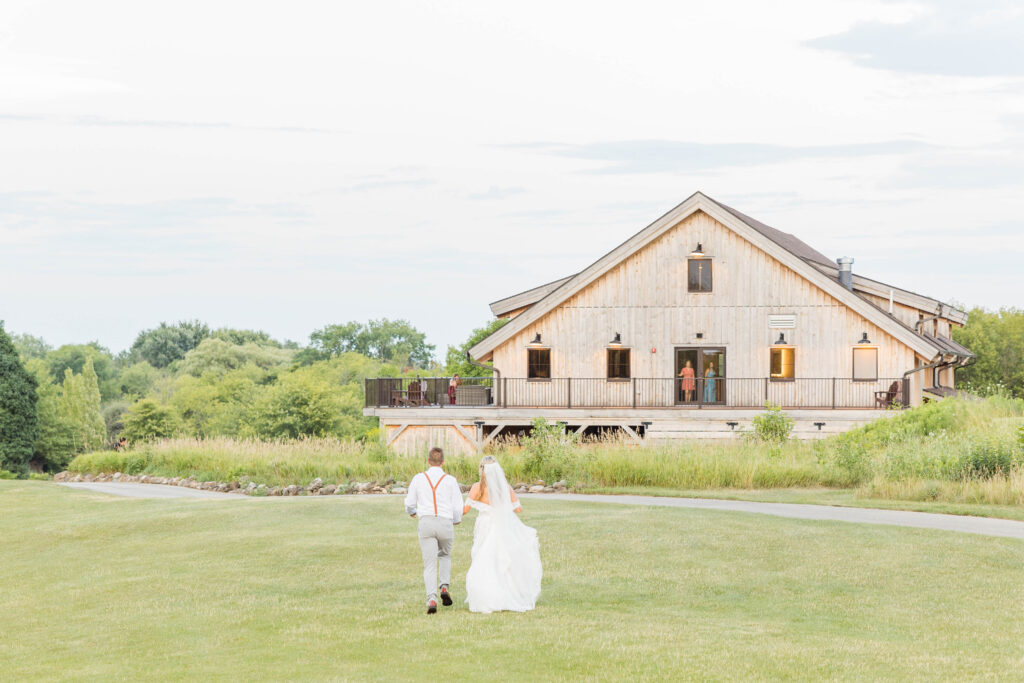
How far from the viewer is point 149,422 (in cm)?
7038

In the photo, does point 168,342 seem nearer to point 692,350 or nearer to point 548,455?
point 692,350

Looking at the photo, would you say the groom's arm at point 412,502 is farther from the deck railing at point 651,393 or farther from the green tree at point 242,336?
the green tree at point 242,336

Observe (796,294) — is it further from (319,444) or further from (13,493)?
(13,493)

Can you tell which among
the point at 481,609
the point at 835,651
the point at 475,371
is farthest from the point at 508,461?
the point at 475,371

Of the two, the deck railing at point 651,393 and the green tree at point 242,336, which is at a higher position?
the green tree at point 242,336

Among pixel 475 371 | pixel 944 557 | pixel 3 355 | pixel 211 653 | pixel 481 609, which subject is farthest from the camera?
pixel 475 371

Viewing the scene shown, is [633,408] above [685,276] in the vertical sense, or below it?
below

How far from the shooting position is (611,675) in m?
9.20

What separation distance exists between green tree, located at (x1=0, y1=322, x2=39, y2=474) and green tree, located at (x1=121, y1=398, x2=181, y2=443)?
14.3 metres

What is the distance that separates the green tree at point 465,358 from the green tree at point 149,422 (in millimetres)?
18465

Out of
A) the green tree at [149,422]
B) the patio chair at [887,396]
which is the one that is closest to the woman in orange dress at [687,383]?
the patio chair at [887,396]

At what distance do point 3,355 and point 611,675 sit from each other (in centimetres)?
5158

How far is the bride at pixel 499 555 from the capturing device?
11.8 m

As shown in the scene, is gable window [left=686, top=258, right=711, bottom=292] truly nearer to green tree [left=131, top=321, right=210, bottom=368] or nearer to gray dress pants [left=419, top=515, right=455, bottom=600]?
gray dress pants [left=419, top=515, right=455, bottom=600]
